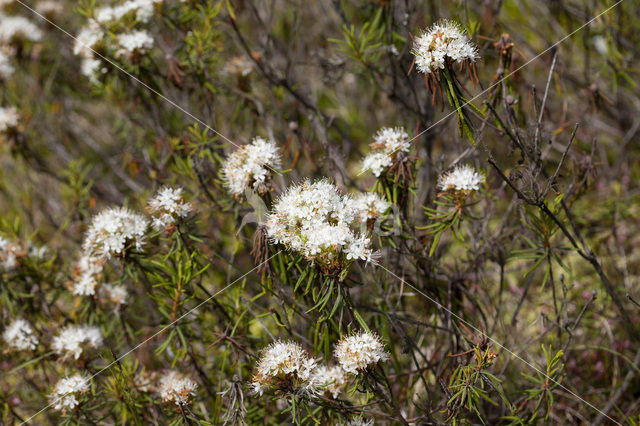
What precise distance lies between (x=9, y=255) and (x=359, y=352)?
1.87 metres

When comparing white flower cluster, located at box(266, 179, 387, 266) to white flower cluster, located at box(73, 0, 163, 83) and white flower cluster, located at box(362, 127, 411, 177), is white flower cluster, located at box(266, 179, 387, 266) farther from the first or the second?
white flower cluster, located at box(73, 0, 163, 83)

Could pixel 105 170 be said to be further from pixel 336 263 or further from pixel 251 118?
pixel 336 263

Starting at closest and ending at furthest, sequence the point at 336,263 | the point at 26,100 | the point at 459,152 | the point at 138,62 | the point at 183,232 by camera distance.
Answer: the point at 336,263 → the point at 183,232 → the point at 459,152 → the point at 138,62 → the point at 26,100

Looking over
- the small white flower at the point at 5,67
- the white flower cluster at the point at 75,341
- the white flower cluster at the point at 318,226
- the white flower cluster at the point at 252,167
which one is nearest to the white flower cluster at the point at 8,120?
the small white flower at the point at 5,67

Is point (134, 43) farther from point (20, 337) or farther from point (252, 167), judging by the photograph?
point (20, 337)

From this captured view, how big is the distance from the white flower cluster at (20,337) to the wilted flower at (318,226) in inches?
55.5

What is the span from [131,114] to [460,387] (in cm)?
299

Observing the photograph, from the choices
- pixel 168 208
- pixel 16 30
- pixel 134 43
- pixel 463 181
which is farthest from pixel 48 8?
pixel 463 181

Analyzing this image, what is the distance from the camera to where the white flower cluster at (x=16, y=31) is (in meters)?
3.57

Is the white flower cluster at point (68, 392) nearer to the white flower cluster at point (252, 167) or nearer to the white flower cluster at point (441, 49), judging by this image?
the white flower cluster at point (252, 167)

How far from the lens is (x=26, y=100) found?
4.12 metres

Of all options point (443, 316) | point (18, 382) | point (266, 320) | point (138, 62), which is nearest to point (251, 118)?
point (138, 62)

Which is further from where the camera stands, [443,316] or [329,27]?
[329,27]

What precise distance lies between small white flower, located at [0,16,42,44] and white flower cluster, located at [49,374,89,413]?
267 cm
